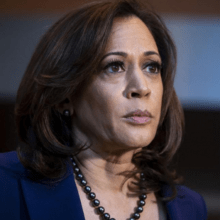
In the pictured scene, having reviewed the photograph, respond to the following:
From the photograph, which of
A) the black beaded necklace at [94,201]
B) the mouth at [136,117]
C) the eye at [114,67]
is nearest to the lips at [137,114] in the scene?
the mouth at [136,117]

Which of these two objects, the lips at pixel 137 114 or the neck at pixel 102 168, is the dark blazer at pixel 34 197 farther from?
the lips at pixel 137 114

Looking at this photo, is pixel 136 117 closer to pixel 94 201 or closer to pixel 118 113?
pixel 118 113

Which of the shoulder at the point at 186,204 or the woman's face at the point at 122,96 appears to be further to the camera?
the shoulder at the point at 186,204

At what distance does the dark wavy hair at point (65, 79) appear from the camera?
4.24 feet

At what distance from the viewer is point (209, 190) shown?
9.25 feet

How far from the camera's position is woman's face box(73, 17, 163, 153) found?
1.27 m

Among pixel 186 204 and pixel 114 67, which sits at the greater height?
pixel 114 67

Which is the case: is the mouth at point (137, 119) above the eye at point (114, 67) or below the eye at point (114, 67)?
below

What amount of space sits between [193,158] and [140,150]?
1346 millimetres

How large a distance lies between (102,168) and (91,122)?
0.49 ft

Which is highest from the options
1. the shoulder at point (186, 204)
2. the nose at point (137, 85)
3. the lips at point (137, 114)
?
the nose at point (137, 85)

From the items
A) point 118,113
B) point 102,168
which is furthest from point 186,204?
point 118,113

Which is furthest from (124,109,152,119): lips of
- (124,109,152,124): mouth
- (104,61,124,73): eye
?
(104,61,124,73): eye

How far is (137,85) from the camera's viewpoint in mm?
1272
